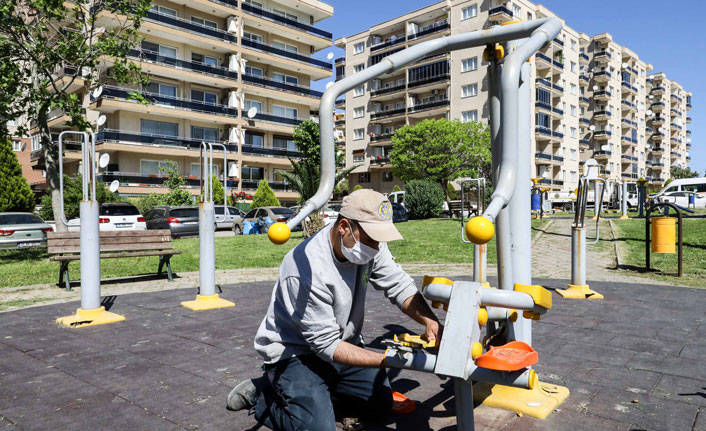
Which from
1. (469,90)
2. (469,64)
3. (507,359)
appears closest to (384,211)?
(507,359)

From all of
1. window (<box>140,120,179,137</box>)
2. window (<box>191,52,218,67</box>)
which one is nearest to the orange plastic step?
window (<box>140,120,179,137</box>)

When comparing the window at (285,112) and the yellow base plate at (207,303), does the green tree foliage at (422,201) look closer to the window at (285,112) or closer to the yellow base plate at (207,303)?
the window at (285,112)

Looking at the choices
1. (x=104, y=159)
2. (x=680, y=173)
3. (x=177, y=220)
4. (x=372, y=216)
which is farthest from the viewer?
(x=680, y=173)

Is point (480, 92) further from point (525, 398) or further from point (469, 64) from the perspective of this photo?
point (525, 398)

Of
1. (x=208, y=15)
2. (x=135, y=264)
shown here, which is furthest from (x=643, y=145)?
(x=135, y=264)

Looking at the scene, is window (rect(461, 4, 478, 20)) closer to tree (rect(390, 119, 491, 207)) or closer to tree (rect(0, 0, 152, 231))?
tree (rect(390, 119, 491, 207))

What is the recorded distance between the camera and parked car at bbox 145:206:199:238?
64.7ft

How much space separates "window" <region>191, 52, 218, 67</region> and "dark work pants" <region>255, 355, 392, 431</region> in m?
38.2

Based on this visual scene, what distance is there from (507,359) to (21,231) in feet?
53.7

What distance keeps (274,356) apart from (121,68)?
12.2 metres

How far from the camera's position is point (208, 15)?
38.5 metres

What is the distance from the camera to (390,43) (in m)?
56.6

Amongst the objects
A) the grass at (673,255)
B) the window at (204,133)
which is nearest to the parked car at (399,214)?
the grass at (673,255)

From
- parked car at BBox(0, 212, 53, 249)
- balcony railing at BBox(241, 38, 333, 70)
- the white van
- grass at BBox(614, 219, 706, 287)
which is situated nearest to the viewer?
grass at BBox(614, 219, 706, 287)
